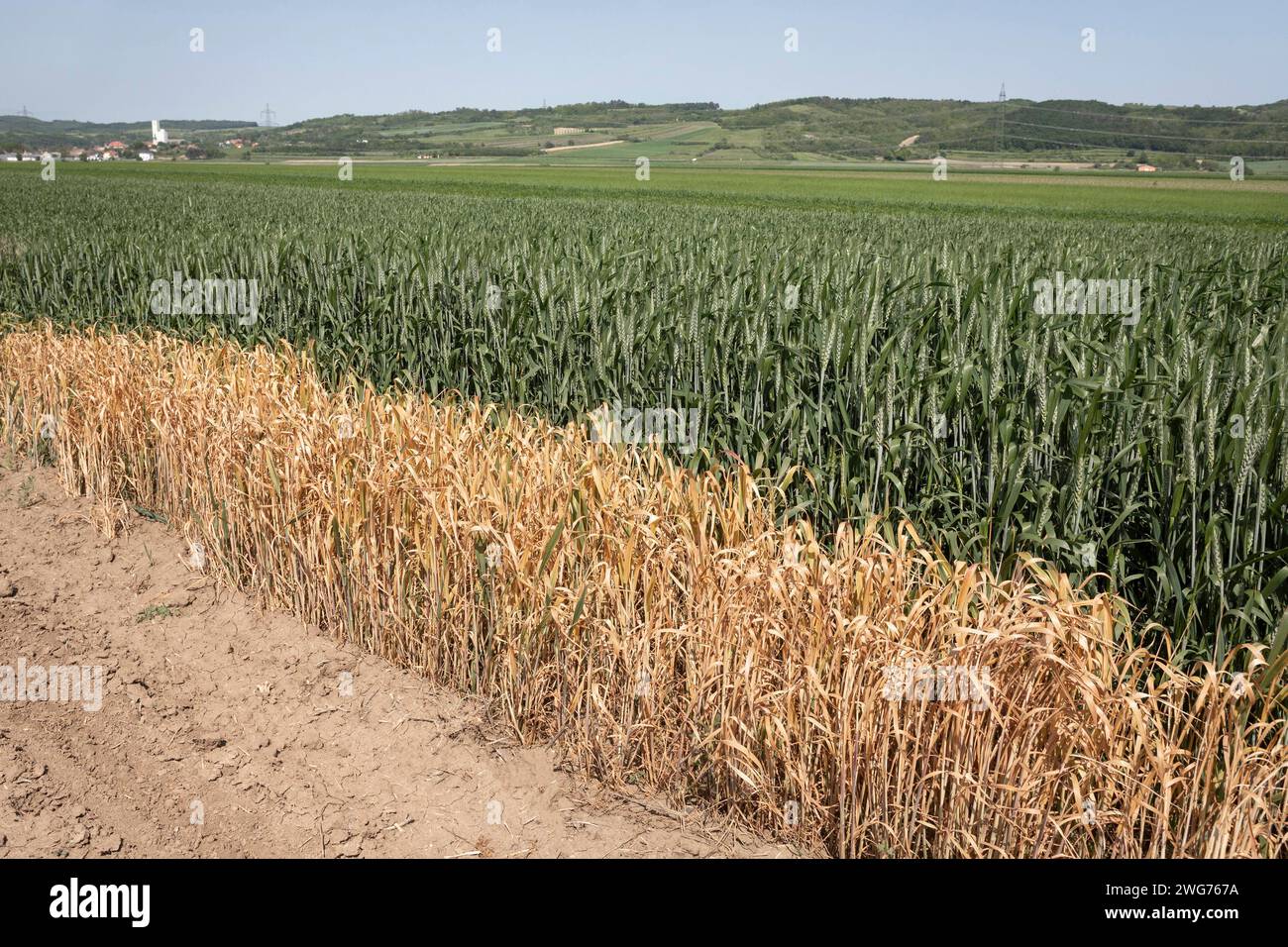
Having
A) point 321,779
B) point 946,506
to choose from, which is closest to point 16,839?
point 321,779

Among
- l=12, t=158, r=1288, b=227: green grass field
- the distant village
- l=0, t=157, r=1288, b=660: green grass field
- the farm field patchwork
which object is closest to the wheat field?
the farm field patchwork

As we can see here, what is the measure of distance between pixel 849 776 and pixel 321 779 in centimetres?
203

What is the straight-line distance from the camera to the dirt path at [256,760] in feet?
11.2

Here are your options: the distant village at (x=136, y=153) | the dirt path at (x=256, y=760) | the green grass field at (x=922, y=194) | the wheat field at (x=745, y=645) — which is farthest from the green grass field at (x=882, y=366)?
the distant village at (x=136, y=153)

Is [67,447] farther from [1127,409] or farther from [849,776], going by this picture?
[1127,409]

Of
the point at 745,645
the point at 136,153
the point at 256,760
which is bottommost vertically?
the point at 256,760

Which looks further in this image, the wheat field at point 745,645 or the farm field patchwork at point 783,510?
the farm field patchwork at point 783,510

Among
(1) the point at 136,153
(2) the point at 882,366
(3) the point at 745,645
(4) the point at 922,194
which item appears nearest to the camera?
(3) the point at 745,645

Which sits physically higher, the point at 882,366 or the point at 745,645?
the point at 882,366

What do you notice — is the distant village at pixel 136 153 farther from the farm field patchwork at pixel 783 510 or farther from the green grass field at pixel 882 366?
the farm field patchwork at pixel 783 510

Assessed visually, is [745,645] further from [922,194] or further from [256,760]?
[922,194]

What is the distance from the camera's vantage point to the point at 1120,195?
43438 millimetres

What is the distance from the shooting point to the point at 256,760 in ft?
12.9

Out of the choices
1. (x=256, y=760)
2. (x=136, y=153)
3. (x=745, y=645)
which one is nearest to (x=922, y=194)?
(x=745, y=645)
